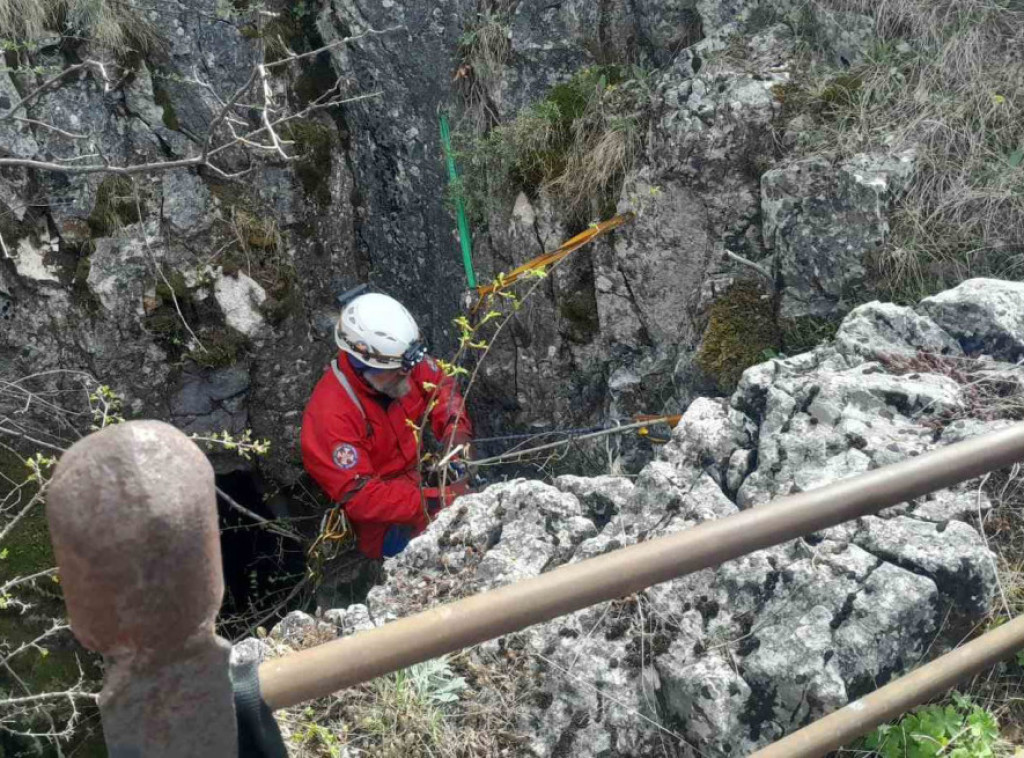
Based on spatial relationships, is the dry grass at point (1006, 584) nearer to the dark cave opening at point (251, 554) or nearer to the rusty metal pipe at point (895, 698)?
the rusty metal pipe at point (895, 698)

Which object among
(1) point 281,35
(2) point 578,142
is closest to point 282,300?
(1) point 281,35

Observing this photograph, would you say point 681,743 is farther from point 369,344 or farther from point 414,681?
point 369,344

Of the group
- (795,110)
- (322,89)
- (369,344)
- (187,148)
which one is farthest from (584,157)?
(187,148)

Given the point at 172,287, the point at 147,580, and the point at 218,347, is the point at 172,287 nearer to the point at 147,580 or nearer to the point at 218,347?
the point at 218,347

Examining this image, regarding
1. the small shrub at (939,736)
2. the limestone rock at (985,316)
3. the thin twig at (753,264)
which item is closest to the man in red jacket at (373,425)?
the thin twig at (753,264)

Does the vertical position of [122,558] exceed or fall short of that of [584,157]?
it exceeds it

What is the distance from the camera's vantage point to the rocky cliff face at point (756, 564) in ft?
7.38

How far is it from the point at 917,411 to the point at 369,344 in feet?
10.7

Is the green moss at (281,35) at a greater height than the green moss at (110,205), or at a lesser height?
greater

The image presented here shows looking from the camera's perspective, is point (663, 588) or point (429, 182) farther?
point (429, 182)

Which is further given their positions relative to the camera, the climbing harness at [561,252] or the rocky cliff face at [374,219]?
the climbing harness at [561,252]

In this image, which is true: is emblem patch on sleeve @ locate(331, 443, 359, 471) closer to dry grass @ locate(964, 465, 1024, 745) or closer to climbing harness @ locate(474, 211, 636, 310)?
climbing harness @ locate(474, 211, 636, 310)

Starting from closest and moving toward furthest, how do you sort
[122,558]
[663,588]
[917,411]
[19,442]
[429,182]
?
[122,558] < [663,588] < [917,411] < [19,442] < [429,182]

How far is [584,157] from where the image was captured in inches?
210
